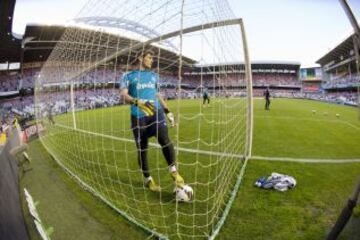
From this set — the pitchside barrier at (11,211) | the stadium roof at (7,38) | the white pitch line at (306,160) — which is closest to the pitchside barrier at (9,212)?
the pitchside barrier at (11,211)

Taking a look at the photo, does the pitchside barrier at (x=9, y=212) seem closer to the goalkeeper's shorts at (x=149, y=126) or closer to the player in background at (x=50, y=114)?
the goalkeeper's shorts at (x=149, y=126)

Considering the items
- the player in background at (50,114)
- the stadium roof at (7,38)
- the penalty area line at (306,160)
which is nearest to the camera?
the penalty area line at (306,160)

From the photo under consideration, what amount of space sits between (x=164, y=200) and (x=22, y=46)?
36385mm

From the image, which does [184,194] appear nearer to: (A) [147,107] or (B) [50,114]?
(A) [147,107]

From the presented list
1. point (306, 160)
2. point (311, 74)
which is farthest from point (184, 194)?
point (311, 74)

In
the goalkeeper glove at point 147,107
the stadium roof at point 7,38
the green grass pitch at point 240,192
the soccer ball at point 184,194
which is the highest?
the stadium roof at point 7,38

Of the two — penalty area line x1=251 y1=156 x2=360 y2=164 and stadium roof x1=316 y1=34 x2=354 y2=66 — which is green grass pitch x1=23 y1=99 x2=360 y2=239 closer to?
penalty area line x1=251 y1=156 x2=360 y2=164

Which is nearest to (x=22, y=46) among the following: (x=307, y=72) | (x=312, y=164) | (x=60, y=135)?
(x=60, y=135)

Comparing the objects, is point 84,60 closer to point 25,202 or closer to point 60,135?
point 25,202

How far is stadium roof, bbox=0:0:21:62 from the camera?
23.0 m

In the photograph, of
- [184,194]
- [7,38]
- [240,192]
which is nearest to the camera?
[184,194]

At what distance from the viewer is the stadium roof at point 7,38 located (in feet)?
75.3

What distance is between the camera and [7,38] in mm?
30078

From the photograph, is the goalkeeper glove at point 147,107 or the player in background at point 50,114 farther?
the player in background at point 50,114
